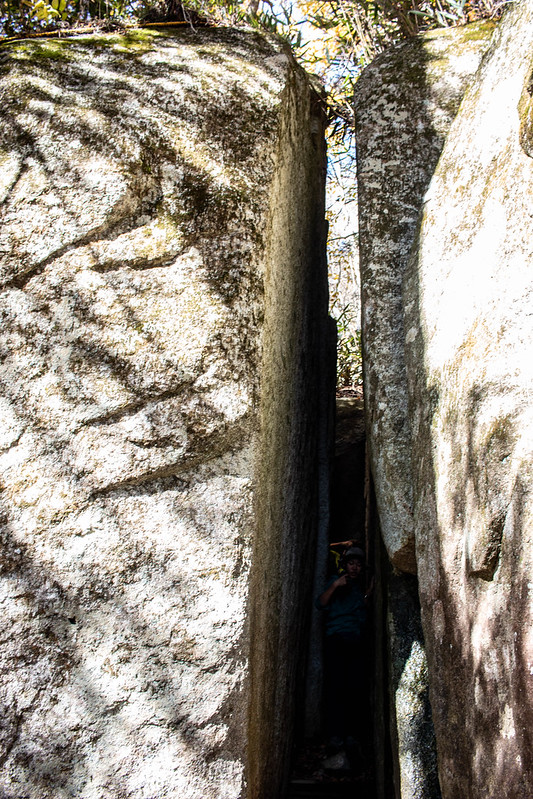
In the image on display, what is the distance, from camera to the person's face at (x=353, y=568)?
263cm

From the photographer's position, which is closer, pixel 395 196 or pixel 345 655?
pixel 395 196

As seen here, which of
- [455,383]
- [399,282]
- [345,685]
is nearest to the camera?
[455,383]

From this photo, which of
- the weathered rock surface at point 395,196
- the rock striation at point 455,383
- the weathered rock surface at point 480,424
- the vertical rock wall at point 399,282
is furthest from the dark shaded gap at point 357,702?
the weathered rock surface at point 480,424

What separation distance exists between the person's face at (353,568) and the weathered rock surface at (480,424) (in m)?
1.14

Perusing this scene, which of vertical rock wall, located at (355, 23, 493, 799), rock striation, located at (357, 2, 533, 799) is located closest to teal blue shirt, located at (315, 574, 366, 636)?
vertical rock wall, located at (355, 23, 493, 799)

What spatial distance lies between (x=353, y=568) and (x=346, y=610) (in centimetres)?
15

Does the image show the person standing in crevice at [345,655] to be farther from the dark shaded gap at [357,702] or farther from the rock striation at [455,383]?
the rock striation at [455,383]

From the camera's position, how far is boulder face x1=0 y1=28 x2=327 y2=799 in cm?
139

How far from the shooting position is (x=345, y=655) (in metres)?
2.59

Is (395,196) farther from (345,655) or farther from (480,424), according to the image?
(345,655)

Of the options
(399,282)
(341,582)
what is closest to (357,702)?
(341,582)

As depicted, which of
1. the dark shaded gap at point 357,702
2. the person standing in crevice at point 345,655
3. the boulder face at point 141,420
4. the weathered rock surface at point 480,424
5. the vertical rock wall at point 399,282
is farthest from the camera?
the person standing in crevice at point 345,655

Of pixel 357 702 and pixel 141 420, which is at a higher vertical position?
pixel 141 420

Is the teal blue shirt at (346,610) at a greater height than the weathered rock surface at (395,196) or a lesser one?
lesser
